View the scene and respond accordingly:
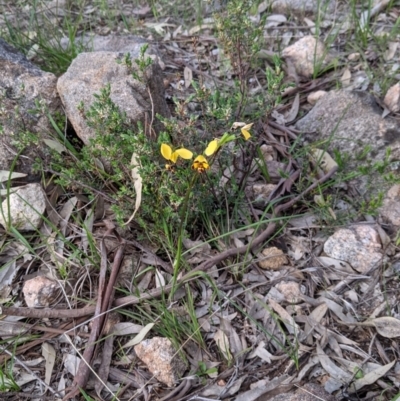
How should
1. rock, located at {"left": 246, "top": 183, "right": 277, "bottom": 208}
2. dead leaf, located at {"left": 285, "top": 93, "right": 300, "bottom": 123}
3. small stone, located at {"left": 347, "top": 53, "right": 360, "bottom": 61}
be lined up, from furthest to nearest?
small stone, located at {"left": 347, "top": 53, "right": 360, "bottom": 61} < dead leaf, located at {"left": 285, "top": 93, "right": 300, "bottom": 123} < rock, located at {"left": 246, "top": 183, "right": 277, "bottom": 208}

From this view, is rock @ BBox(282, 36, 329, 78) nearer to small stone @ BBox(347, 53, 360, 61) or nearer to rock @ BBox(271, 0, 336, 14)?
small stone @ BBox(347, 53, 360, 61)

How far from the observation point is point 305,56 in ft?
11.3

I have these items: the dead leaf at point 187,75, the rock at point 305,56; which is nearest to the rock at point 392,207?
the rock at point 305,56

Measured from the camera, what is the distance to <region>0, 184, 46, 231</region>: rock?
2.53 m

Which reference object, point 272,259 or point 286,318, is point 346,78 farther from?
point 286,318

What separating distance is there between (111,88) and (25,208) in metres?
0.78

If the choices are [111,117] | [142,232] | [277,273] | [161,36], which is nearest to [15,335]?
[142,232]

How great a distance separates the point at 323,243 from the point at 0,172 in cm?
172

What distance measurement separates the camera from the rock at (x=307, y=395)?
1831 mm

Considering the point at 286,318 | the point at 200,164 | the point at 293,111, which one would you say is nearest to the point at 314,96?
the point at 293,111

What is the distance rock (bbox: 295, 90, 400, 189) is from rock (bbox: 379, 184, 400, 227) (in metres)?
0.11

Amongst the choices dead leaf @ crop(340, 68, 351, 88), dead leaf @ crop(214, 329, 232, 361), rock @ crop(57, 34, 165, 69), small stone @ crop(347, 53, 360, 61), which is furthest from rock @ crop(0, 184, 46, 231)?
small stone @ crop(347, 53, 360, 61)

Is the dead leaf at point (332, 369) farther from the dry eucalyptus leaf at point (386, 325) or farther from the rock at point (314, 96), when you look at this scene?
the rock at point (314, 96)

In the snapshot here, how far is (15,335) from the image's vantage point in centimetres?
228
